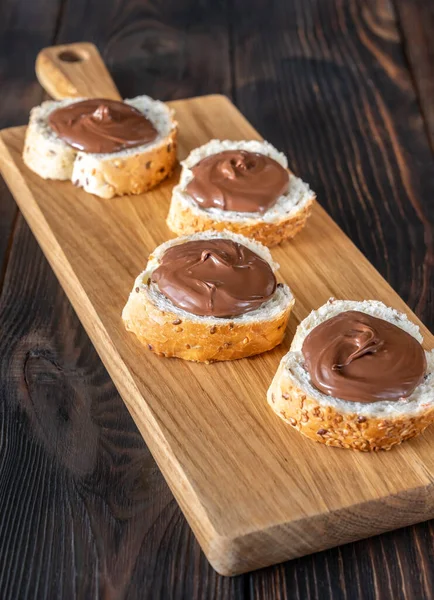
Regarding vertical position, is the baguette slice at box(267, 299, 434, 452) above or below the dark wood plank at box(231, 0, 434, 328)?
above

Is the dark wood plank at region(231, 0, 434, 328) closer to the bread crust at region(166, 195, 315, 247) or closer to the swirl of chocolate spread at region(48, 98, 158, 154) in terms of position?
the bread crust at region(166, 195, 315, 247)

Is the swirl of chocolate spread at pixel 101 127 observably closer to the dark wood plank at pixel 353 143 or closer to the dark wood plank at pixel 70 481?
the dark wood plank at pixel 70 481

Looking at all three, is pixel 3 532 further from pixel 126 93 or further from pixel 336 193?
pixel 126 93

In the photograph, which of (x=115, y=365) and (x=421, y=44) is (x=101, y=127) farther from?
(x=421, y=44)

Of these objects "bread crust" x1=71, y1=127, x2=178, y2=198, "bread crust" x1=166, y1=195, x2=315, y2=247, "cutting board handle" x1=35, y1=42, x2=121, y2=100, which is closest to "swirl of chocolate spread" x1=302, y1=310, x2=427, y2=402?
"bread crust" x1=166, y1=195, x2=315, y2=247

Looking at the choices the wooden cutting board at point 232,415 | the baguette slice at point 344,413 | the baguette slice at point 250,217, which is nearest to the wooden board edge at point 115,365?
the wooden cutting board at point 232,415
